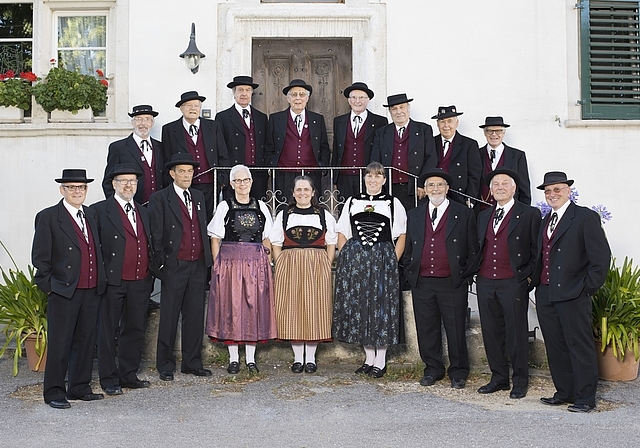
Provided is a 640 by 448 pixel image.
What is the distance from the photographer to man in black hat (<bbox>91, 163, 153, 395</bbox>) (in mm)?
6836

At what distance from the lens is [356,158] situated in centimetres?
835

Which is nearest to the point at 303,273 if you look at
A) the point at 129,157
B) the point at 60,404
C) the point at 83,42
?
the point at 129,157

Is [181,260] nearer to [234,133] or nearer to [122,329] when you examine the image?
[122,329]

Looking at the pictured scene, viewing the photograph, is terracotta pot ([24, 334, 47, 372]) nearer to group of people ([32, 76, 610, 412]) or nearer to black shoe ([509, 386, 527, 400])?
group of people ([32, 76, 610, 412])

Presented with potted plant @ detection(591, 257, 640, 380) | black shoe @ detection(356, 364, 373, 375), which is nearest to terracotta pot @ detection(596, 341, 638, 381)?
potted plant @ detection(591, 257, 640, 380)

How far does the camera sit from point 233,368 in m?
7.38

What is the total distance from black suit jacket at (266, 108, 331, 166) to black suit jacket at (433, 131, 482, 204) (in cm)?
121

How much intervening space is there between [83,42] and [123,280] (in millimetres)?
3880

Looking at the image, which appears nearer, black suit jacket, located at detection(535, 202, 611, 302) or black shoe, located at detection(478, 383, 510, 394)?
black suit jacket, located at detection(535, 202, 611, 302)

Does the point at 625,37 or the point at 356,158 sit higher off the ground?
the point at 625,37

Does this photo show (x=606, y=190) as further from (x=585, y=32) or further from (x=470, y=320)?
(x=470, y=320)

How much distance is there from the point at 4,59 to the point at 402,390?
5.90m

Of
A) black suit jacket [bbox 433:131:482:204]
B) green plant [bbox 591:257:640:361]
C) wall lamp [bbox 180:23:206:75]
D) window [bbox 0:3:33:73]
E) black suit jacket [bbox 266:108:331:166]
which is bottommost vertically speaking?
green plant [bbox 591:257:640:361]

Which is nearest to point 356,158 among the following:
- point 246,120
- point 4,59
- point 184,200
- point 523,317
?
point 246,120
